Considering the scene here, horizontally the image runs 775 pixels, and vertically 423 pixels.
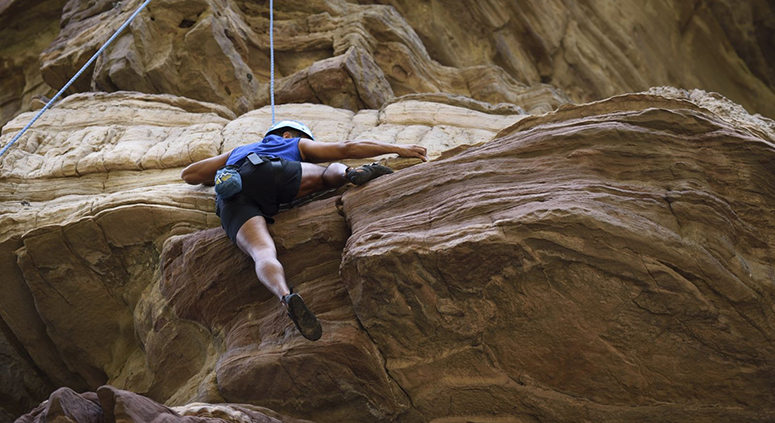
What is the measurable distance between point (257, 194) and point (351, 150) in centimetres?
106

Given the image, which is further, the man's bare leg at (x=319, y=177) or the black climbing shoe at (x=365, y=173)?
the man's bare leg at (x=319, y=177)

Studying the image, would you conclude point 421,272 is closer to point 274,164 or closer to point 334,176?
point 334,176

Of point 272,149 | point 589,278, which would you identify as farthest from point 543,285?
point 272,149

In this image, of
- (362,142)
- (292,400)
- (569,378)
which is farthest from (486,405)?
(362,142)

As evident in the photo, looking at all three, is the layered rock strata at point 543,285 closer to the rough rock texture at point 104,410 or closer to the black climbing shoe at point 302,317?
the black climbing shoe at point 302,317

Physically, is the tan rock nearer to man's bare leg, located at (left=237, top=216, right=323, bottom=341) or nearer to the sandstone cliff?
the sandstone cliff

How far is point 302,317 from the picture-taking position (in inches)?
193

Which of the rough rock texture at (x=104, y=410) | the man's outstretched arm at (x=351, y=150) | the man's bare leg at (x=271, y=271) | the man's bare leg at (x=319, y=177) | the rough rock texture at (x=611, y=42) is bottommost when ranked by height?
the rough rock texture at (x=611, y=42)

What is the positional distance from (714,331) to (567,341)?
983 millimetres

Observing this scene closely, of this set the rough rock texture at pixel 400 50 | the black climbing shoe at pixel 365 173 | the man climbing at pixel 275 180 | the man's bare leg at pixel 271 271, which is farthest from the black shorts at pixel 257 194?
the rough rock texture at pixel 400 50

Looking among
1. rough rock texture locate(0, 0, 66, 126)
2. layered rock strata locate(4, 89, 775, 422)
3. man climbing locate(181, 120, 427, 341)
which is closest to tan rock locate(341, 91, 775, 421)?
layered rock strata locate(4, 89, 775, 422)

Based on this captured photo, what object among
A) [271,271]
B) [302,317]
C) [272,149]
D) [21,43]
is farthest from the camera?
[21,43]

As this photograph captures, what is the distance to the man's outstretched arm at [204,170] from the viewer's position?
7.02 meters

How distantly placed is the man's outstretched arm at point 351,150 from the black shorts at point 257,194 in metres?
0.58
